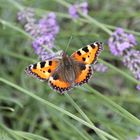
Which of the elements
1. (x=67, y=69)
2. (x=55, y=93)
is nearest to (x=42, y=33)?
(x=67, y=69)

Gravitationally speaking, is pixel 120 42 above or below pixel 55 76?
above

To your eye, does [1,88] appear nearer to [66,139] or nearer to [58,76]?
[66,139]

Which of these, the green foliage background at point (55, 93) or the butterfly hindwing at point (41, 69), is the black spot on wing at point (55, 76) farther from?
the green foliage background at point (55, 93)

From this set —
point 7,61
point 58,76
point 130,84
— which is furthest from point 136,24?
point 58,76

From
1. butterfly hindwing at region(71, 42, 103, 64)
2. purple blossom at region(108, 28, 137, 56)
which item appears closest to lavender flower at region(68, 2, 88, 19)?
purple blossom at region(108, 28, 137, 56)

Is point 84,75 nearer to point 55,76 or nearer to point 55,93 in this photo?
point 55,76

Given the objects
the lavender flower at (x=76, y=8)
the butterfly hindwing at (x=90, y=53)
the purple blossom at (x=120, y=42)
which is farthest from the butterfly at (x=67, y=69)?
the lavender flower at (x=76, y=8)
